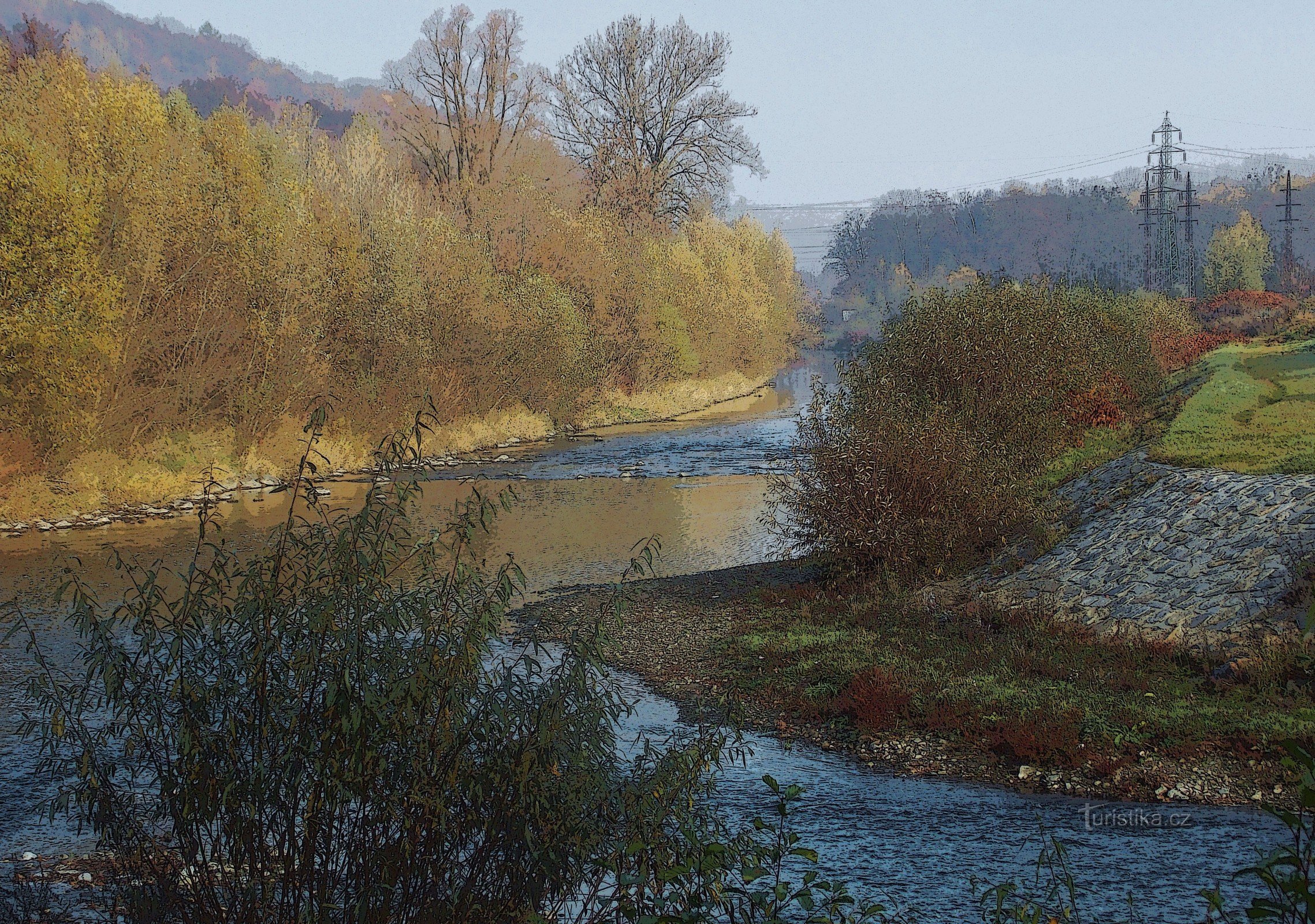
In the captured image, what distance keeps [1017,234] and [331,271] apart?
482 ft

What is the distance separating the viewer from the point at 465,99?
46.0 metres

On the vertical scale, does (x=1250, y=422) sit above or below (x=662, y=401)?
above

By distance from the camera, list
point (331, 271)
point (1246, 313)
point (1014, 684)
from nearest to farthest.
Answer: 1. point (1014, 684)
2. point (331, 271)
3. point (1246, 313)

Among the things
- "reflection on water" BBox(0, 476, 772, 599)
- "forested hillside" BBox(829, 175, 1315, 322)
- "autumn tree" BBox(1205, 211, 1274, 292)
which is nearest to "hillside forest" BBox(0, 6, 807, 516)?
"reflection on water" BBox(0, 476, 772, 599)

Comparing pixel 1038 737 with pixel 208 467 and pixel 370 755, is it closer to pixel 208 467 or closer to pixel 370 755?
pixel 370 755

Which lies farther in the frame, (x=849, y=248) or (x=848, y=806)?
(x=849, y=248)

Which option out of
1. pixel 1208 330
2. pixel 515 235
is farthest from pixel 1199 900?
pixel 1208 330

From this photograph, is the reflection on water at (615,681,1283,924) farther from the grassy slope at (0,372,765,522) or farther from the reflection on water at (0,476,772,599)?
the grassy slope at (0,372,765,522)

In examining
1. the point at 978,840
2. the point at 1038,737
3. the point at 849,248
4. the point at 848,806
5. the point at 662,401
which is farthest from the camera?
the point at 849,248

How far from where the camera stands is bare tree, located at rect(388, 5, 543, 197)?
150 feet

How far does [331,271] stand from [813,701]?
24.6m

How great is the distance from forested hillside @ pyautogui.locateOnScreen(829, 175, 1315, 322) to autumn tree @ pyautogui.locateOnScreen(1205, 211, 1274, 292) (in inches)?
1982

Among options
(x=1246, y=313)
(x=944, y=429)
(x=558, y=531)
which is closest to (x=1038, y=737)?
(x=944, y=429)

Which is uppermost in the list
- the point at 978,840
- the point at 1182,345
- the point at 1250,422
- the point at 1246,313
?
the point at 1250,422
